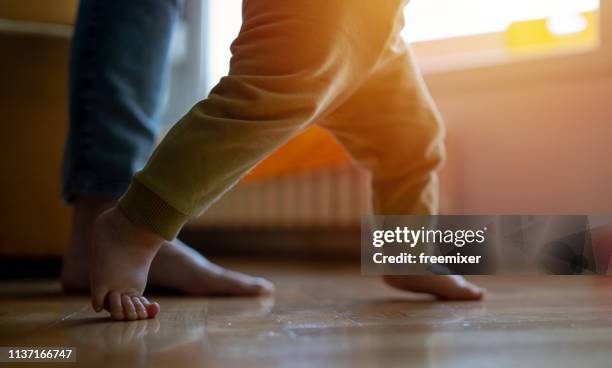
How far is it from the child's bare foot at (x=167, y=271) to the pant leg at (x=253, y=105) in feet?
0.90

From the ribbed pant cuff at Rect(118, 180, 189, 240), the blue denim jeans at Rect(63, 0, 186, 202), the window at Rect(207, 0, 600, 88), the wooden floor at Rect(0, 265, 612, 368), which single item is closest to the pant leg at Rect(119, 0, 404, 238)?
the ribbed pant cuff at Rect(118, 180, 189, 240)

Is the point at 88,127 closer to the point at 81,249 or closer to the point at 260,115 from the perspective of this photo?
the point at 81,249

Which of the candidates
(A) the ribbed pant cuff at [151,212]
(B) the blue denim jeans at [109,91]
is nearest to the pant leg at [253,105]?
(A) the ribbed pant cuff at [151,212]

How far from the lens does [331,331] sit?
57 centimetres

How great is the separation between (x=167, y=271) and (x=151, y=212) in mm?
298

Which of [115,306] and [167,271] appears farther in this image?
[167,271]

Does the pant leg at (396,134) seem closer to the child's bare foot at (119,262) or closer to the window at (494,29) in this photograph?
the child's bare foot at (119,262)

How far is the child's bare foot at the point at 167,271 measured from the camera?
2.86 feet

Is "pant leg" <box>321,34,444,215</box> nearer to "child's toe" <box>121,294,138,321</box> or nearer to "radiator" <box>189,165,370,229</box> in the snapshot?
"child's toe" <box>121,294,138,321</box>

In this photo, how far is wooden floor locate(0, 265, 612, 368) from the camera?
456 mm

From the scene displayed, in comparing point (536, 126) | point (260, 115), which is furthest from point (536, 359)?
point (536, 126)

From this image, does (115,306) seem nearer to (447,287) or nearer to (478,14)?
(447,287)

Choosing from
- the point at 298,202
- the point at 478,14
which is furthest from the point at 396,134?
the point at 298,202

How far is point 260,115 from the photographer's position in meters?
0.61
